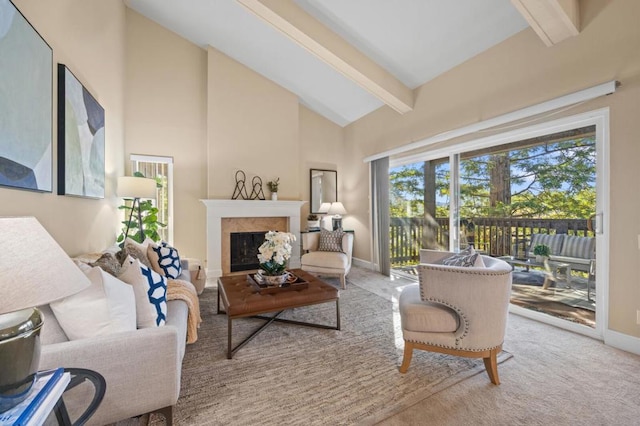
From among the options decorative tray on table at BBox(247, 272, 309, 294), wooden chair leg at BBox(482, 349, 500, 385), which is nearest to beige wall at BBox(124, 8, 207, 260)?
decorative tray on table at BBox(247, 272, 309, 294)

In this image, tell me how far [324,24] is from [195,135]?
270 cm

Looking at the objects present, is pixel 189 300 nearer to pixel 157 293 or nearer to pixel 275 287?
pixel 157 293

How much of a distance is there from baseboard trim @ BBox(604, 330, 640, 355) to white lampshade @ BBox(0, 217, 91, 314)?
356 cm

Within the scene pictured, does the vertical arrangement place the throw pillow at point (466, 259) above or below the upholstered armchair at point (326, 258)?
above

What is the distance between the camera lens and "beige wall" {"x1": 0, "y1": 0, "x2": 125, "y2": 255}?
→ 5.70ft

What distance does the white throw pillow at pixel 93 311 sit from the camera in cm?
121

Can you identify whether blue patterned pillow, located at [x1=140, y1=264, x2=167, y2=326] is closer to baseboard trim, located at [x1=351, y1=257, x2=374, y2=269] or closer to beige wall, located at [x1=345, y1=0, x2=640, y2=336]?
beige wall, located at [x1=345, y1=0, x2=640, y2=336]

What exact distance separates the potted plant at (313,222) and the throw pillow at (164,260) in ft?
9.03

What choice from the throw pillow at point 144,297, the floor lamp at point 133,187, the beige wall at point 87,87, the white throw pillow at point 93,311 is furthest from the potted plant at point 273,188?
the white throw pillow at point 93,311

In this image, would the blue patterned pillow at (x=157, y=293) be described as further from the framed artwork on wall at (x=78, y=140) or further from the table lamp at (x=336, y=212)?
the table lamp at (x=336, y=212)

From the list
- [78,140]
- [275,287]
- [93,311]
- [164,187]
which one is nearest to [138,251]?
[78,140]

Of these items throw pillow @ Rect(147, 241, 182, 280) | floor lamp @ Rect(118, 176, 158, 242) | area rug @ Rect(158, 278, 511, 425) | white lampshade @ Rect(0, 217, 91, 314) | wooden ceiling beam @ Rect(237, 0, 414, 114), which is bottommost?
area rug @ Rect(158, 278, 511, 425)

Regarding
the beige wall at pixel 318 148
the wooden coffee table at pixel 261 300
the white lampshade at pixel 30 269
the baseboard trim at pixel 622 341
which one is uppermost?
the beige wall at pixel 318 148

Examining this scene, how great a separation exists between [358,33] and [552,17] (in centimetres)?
189
